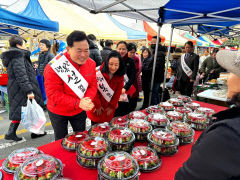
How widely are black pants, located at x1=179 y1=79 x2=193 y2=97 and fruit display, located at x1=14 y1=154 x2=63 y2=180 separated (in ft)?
15.3

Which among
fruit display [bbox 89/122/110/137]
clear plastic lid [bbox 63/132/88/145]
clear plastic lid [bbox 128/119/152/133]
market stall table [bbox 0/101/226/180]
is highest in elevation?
clear plastic lid [bbox 128/119/152/133]

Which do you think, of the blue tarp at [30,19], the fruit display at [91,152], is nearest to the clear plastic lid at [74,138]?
the fruit display at [91,152]

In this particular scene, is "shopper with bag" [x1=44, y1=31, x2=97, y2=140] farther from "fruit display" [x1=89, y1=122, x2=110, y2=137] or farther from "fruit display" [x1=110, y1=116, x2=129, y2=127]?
"fruit display" [x1=110, y1=116, x2=129, y2=127]

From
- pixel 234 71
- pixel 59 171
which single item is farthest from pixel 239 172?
pixel 59 171

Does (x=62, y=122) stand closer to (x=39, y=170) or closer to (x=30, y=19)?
(x=39, y=170)

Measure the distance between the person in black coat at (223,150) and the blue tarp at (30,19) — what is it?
4747 mm

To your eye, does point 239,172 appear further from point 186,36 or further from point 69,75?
point 186,36

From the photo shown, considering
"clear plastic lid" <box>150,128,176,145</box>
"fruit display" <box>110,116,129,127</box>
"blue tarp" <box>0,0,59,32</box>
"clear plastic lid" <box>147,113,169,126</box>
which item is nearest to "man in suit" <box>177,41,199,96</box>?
"clear plastic lid" <box>147,113,169,126</box>

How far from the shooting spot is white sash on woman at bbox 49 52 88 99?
1.72 meters

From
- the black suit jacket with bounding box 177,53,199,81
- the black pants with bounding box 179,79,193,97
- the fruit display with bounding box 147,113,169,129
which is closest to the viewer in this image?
the fruit display with bounding box 147,113,169,129

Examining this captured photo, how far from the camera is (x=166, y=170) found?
4.20 ft

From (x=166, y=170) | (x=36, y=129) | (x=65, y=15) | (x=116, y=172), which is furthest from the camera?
(x=65, y=15)

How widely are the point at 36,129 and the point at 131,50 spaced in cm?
237

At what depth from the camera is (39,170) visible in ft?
3.41
